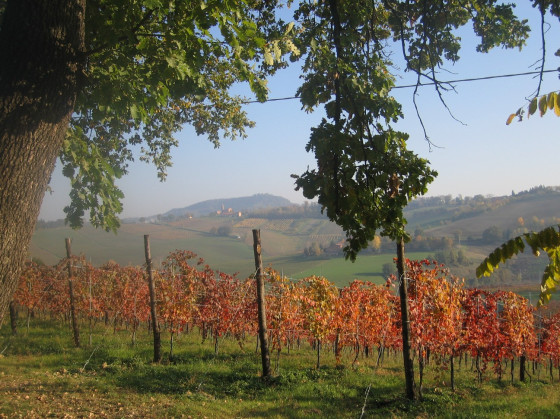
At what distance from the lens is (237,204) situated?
47.5 metres

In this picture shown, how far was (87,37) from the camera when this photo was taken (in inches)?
168

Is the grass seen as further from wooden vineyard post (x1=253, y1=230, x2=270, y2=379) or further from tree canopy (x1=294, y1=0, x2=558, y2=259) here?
tree canopy (x1=294, y1=0, x2=558, y2=259)

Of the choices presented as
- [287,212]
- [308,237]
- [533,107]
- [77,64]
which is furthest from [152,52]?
[287,212]

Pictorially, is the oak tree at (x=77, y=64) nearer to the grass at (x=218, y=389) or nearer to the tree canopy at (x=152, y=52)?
the tree canopy at (x=152, y=52)

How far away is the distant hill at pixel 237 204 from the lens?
4293cm

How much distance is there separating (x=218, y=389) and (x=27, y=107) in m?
6.22

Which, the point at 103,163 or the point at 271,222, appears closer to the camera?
the point at 103,163

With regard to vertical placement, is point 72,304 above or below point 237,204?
below

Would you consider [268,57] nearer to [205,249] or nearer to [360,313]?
[360,313]

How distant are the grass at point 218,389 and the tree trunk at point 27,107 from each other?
3.51 metres

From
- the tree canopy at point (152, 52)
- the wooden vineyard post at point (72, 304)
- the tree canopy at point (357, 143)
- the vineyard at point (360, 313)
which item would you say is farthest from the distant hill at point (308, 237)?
the tree canopy at point (357, 143)

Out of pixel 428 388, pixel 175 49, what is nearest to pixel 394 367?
pixel 428 388

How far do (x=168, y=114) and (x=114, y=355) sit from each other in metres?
5.77

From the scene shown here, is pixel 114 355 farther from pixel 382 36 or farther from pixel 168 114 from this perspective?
pixel 382 36
